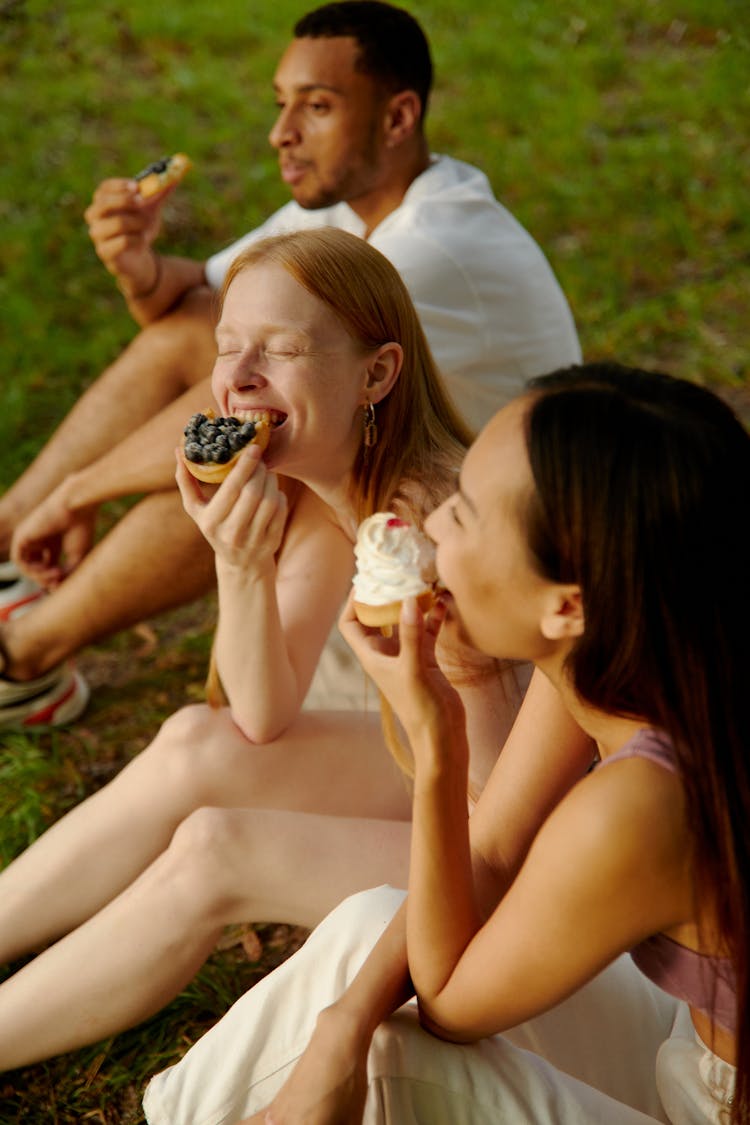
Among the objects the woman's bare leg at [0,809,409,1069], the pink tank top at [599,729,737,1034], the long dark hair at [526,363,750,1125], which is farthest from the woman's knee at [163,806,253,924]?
the long dark hair at [526,363,750,1125]

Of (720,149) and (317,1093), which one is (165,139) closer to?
(720,149)

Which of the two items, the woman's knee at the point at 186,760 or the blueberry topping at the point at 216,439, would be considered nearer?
the blueberry topping at the point at 216,439

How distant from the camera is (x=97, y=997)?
2.42 m

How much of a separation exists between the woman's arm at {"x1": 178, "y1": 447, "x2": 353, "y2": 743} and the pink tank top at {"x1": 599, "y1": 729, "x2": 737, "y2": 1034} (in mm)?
907

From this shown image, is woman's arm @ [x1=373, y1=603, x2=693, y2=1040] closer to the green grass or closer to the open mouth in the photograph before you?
the open mouth

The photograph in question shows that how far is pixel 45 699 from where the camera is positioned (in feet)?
12.1

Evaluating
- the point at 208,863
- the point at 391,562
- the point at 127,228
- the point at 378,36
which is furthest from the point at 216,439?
the point at 378,36

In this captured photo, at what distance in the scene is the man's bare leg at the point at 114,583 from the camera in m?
3.56

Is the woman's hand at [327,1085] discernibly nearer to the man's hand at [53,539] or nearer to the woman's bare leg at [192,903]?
the woman's bare leg at [192,903]

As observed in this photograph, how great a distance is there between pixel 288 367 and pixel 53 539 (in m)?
1.47

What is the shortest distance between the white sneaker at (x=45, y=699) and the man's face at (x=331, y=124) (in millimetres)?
1615

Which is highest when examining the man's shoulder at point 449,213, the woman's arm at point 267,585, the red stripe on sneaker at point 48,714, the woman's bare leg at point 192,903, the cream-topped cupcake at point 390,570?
the man's shoulder at point 449,213

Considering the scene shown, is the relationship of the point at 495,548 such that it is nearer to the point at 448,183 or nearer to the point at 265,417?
the point at 265,417

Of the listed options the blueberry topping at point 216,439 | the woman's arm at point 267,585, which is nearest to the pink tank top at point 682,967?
the woman's arm at point 267,585
